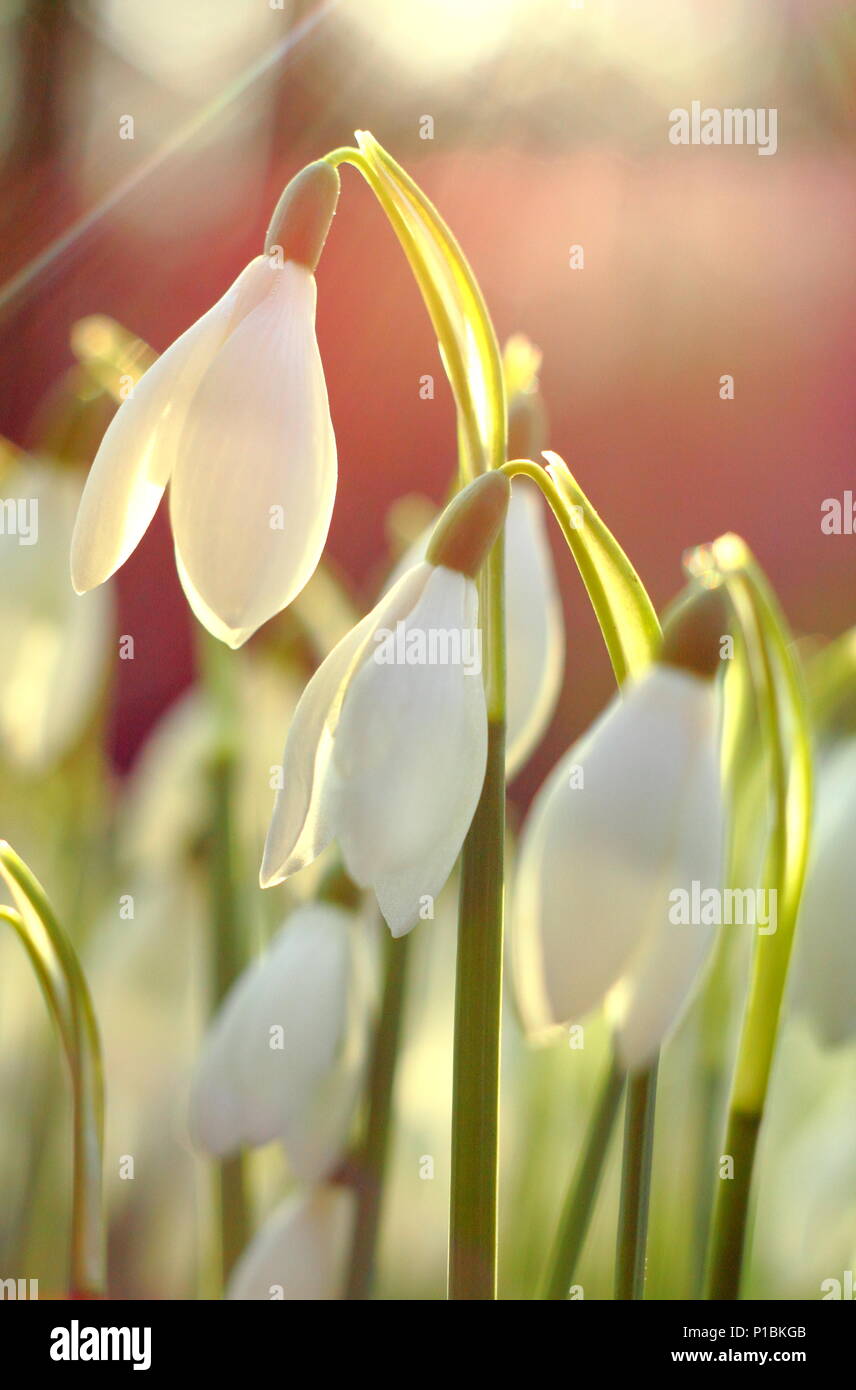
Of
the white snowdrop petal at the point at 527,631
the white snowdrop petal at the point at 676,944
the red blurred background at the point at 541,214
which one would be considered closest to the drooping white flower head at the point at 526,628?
the white snowdrop petal at the point at 527,631

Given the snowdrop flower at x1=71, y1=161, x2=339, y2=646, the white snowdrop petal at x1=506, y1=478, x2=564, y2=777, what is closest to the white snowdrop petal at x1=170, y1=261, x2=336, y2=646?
the snowdrop flower at x1=71, y1=161, x2=339, y2=646

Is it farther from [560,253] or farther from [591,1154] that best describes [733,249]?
[591,1154]

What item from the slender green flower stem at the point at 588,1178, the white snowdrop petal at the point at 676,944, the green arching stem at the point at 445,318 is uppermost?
the green arching stem at the point at 445,318

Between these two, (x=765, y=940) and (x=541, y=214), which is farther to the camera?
(x=541, y=214)

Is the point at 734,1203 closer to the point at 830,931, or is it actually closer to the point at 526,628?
the point at 830,931

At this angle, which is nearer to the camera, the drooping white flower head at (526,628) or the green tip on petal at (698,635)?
the green tip on petal at (698,635)

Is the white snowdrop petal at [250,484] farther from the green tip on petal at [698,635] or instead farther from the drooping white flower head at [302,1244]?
the drooping white flower head at [302,1244]

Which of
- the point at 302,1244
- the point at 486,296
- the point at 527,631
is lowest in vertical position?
the point at 302,1244

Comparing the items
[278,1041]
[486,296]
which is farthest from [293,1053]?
[486,296]
